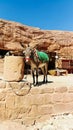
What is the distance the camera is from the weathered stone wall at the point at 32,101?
21.4 ft

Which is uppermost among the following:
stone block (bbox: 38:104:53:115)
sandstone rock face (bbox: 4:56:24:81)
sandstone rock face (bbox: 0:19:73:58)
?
sandstone rock face (bbox: 0:19:73:58)

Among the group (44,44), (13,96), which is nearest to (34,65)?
(13,96)

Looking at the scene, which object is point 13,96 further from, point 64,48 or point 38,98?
point 64,48

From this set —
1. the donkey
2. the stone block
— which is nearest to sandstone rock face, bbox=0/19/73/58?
the donkey

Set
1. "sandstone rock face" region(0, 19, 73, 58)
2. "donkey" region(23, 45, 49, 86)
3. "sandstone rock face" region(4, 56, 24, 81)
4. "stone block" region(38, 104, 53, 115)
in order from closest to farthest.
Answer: "sandstone rock face" region(4, 56, 24, 81)
"stone block" region(38, 104, 53, 115)
"donkey" region(23, 45, 49, 86)
"sandstone rock face" region(0, 19, 73, 58)

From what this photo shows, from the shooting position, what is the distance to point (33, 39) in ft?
66.8

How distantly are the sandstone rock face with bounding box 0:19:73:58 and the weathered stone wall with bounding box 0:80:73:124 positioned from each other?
12.4 metres

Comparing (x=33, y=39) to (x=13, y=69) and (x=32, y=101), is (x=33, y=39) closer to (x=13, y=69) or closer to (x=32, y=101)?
(x=13, y=69)

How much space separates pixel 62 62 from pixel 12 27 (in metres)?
5.90

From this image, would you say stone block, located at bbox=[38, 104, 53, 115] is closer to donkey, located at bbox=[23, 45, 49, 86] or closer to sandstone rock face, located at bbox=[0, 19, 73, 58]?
donkey, located at bbox=[23, 45, 49, 86]

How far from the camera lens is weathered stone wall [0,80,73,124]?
6.53 meters

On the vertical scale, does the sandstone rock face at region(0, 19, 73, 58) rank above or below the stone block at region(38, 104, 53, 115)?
above

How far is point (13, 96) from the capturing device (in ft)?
21.5

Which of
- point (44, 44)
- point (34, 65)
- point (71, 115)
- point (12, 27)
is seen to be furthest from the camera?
point (44, 44)
